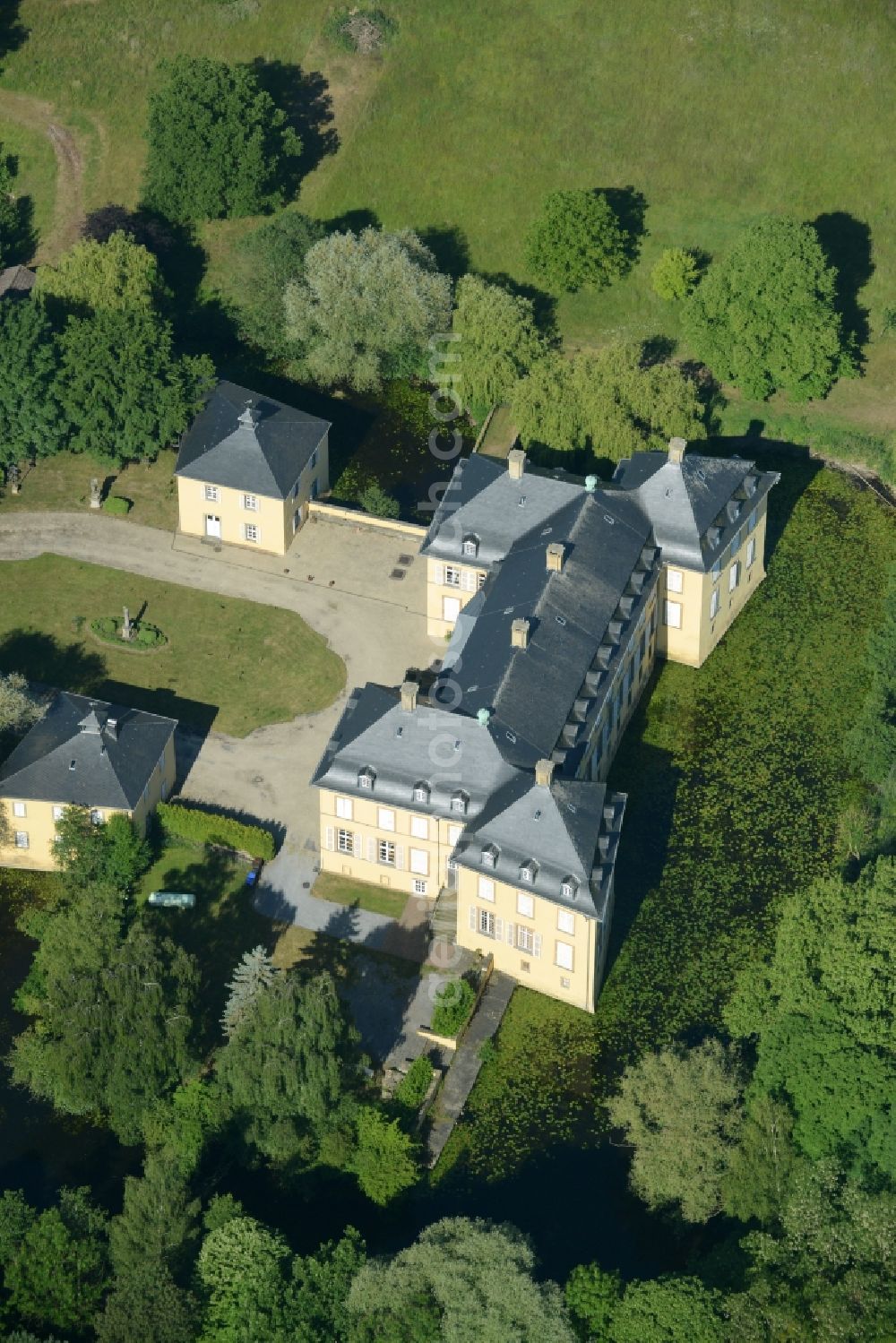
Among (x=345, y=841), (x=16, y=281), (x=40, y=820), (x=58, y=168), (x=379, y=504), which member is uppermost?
(x=58, y=168)

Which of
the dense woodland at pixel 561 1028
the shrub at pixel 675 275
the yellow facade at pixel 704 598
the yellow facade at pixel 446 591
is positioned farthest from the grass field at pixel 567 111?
the yellow facade at pixel 446 591

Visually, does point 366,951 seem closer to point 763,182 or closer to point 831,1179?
point 831,1179

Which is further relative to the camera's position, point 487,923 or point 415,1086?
point 487,923

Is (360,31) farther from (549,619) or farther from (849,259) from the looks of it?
(549,619)

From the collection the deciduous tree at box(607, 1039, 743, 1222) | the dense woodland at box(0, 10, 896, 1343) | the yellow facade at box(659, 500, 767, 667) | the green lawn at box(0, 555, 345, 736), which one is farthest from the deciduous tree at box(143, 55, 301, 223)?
the deciduous tree at box(607, 1039, 743, 1222)

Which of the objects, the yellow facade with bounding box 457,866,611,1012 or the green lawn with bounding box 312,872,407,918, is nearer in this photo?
the yellow facade with bounding box 457,866,611,1012

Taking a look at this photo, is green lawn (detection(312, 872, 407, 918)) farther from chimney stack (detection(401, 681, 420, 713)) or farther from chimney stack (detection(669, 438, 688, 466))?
chimney stack (detection(669, 438, 688, 466))

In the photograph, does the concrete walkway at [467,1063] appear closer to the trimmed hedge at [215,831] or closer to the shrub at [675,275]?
the trimmed hedge at [215,831]

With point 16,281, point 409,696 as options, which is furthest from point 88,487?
point 409,696
